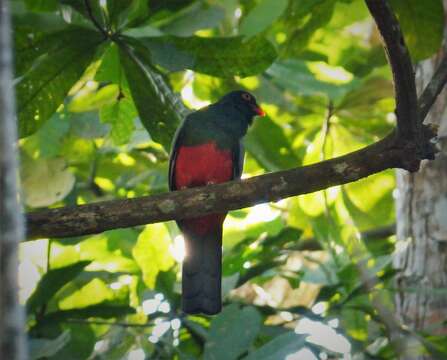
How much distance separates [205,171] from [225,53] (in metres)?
1.02

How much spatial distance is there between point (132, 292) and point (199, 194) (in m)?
2.14

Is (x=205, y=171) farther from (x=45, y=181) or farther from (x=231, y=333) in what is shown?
(x=231, y=333)

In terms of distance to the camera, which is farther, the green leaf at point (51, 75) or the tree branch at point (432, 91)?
the green leaf at point (51, 75)

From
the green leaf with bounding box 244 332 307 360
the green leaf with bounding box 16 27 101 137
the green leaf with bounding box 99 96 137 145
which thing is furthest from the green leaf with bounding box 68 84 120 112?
the green leaf with bounding box 244 332 307 360

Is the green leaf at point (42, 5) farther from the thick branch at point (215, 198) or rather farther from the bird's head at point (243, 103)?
the bird's head at point (243, 103)

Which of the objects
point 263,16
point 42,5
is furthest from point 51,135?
point 263,16

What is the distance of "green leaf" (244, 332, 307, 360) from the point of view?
2.83m

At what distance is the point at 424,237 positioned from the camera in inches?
160

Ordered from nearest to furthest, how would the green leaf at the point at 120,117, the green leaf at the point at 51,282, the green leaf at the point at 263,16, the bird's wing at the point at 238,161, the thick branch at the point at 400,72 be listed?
the thick branch at the point at 400,72 → the green leaf at the point at 51,282 → the green leaf at the point at 263,16 → the green leaf at the point at 120,117 → the bird's wing at the point at 238,161

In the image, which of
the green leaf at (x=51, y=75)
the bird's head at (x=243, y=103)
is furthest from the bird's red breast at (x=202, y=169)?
the green leaf at (x=51, y=75)

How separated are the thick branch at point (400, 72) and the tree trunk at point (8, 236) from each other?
5.01 feet

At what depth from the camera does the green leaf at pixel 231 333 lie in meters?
3.11

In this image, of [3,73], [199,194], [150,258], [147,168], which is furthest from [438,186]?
[3,73]

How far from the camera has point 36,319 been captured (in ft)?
12.8
